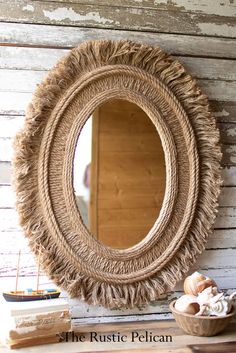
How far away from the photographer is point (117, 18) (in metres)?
1.35

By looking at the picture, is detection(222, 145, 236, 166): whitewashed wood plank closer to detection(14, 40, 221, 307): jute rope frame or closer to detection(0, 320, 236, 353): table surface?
detection(14, 40, 221, 307): jute rope frame

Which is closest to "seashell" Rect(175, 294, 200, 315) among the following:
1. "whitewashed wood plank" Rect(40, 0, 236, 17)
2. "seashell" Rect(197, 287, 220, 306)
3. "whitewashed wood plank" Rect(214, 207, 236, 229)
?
"seashell" Rect(197, 287, 220, 306)

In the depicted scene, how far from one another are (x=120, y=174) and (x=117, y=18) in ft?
1.39

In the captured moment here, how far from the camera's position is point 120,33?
136 cm

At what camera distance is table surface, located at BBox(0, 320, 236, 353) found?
115 centimetres

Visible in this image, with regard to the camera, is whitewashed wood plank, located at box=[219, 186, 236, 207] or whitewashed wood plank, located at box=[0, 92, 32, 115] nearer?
whitewashed wood plank, located at box=[0, 92, 32, 115]

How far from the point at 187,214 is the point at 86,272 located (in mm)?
319

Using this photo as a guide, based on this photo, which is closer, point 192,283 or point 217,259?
point 192,283

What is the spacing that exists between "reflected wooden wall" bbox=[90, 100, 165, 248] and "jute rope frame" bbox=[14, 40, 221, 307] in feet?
0.08

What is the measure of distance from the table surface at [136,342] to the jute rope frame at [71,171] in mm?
67

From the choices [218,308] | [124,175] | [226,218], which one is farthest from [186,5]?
[218,308]

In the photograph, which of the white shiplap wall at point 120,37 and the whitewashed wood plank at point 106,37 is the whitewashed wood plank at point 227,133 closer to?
the white shiplap wall at point 120,37

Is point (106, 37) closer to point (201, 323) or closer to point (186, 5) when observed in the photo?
point (186, 5)

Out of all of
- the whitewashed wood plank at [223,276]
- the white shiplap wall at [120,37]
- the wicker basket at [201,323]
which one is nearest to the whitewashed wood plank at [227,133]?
the white shiplap wall at [120,37]
